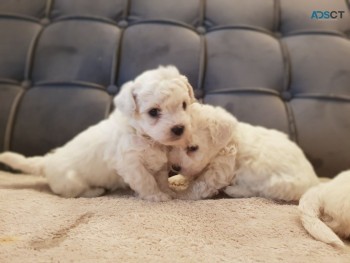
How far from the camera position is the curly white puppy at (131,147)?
1.63 meters

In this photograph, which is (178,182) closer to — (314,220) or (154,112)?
(154,112)

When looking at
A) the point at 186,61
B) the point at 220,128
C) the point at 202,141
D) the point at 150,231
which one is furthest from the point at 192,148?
the point at 186,61

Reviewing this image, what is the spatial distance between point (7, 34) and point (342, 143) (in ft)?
6.79

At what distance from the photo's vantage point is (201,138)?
1.76m

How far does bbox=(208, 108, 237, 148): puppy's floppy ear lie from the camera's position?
5.82 feet

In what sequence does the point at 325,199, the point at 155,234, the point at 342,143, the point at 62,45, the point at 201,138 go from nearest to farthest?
1. the point at 155,234
2. the point at 325,199
3. the point at 201,138
4. the point at 342,143
5. the point at 62,45

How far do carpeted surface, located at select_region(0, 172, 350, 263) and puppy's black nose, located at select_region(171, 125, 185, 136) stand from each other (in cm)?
30

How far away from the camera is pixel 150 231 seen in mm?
1376

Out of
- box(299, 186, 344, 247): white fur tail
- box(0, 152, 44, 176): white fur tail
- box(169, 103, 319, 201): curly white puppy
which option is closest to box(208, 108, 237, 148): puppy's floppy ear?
box(169, 103, 319, 201): curly white puppy

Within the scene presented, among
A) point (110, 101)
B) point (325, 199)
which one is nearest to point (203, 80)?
point (110, 101)

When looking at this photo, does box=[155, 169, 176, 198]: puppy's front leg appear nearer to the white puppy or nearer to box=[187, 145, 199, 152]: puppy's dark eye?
box=[187, 145, 199, 152]: puppy's dark eye

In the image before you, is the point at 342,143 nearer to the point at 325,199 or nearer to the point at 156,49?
the point at 325,199

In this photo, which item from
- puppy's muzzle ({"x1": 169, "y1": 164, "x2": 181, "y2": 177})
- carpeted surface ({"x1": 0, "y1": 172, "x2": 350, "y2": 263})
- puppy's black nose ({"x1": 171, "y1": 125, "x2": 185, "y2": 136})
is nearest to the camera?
carpeted surface ({"x1": 0, "y1": 172, "x2": 350, "y2": 263})

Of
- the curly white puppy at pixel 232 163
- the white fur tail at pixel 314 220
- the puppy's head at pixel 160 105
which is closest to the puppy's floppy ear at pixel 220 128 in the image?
the curly white puppy at pixel 232 163
